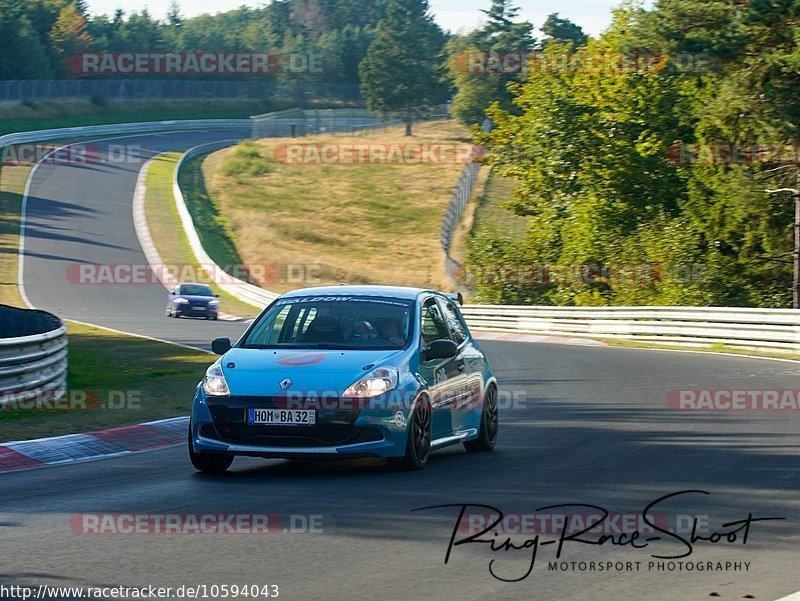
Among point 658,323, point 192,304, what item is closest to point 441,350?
point 658,323

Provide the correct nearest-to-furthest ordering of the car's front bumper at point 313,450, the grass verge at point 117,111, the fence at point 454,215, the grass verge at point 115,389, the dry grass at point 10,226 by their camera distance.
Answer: the car's front bumper at point 313,450
the grass verge at point 115,389
the dry grass at point 10,226
the fence at point 454,215
the grass verge at point 117,111

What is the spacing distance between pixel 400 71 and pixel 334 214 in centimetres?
4146

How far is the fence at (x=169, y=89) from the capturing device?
90875 millimetres

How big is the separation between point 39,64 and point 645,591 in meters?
104

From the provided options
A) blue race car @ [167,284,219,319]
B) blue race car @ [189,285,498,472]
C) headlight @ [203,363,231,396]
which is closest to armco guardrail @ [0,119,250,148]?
blue race car @ [167,284,219,319]

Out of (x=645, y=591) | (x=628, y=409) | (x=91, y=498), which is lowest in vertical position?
(x=628, y=409)

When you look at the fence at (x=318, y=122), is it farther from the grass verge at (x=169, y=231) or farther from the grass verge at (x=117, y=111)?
the grass verge at (x=169, y=231)

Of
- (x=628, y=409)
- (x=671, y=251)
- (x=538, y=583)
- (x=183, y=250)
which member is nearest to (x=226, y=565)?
(x=538, y=583)

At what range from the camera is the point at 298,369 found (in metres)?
9.60

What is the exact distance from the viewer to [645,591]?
20.0ft

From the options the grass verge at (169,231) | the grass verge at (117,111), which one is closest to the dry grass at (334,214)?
the grass verge at (169,231)

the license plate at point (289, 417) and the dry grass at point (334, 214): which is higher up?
the license plate at point (289, 417)

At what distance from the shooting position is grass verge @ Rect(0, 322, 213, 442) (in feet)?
43.1

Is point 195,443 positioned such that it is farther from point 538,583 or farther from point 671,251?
point 671,251
